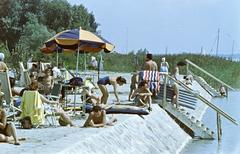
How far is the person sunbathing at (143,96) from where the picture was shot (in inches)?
744

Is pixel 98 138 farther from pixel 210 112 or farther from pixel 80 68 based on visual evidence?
pixel 80 68

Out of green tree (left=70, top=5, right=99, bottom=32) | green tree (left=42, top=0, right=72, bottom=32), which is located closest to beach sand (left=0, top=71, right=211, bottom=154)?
green tree (left=42, top=0, right=72, bottom=32)

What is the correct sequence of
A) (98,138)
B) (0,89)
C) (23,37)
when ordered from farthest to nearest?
1. (23,37)
2. (0,89)
3. (98,138)

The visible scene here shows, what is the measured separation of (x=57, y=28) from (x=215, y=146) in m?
47.2

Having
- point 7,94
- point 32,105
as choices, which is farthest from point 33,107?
point 7,94

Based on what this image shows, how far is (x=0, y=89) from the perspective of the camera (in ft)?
45.3

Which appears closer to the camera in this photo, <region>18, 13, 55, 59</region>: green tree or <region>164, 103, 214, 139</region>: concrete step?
<region>164, 103, 214, 139</region>: concrete step

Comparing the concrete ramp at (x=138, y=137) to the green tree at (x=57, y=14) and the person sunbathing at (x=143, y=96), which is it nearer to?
the person sunbathing at (x=143, y=96)

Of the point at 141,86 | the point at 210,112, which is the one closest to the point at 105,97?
the point at 141,86

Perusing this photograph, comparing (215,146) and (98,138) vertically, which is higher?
(98,138)

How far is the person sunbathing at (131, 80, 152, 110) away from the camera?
18.9 meters

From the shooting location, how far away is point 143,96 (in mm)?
18938

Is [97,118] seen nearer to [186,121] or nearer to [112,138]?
[112,138]

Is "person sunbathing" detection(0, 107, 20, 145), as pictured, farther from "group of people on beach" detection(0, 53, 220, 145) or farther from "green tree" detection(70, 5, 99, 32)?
"green tree" detection(70, 5, 99, 32)
